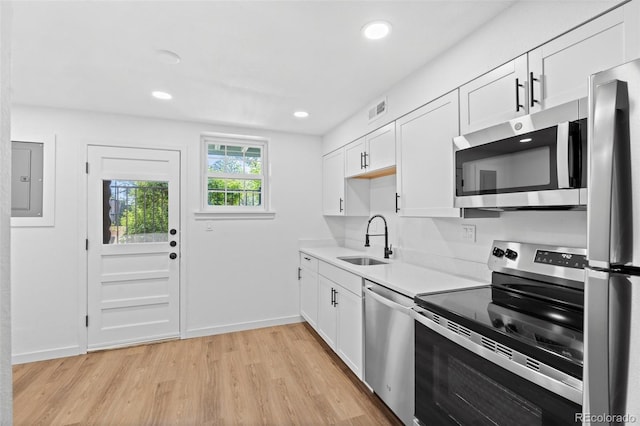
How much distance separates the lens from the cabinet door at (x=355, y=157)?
2.99 m

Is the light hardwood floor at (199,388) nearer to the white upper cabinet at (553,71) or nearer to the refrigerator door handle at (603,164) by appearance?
the refrigerator door handle at (603,164)

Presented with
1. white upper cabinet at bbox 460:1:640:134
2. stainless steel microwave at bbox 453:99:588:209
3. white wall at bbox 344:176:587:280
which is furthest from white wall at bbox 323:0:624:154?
white wall at bbox 344:176:587:280

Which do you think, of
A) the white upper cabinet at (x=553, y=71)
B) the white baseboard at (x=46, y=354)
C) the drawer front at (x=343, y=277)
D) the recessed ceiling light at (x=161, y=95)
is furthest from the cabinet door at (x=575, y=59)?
the white baseboard at (x=46, y=354)

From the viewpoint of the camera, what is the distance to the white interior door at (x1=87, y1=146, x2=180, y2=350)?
3117 millimetres

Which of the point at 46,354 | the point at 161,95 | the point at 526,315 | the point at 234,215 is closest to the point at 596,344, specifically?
the point at 526,315

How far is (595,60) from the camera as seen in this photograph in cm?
121

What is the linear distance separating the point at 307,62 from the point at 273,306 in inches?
109

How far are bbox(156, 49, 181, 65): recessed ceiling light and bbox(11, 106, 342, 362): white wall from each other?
1407 millimetres

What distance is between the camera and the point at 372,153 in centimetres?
282

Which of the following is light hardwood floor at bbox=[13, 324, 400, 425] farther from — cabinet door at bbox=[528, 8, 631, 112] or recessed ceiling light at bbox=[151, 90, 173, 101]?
recessed ceiling light at bbox=[151, 90, 173, 101]

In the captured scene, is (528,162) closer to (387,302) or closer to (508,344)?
(508,344)

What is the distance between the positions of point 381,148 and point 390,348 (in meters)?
1.60

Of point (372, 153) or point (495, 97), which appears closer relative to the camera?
point (495, 97)

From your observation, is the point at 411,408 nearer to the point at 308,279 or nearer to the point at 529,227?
the point at 529,227
